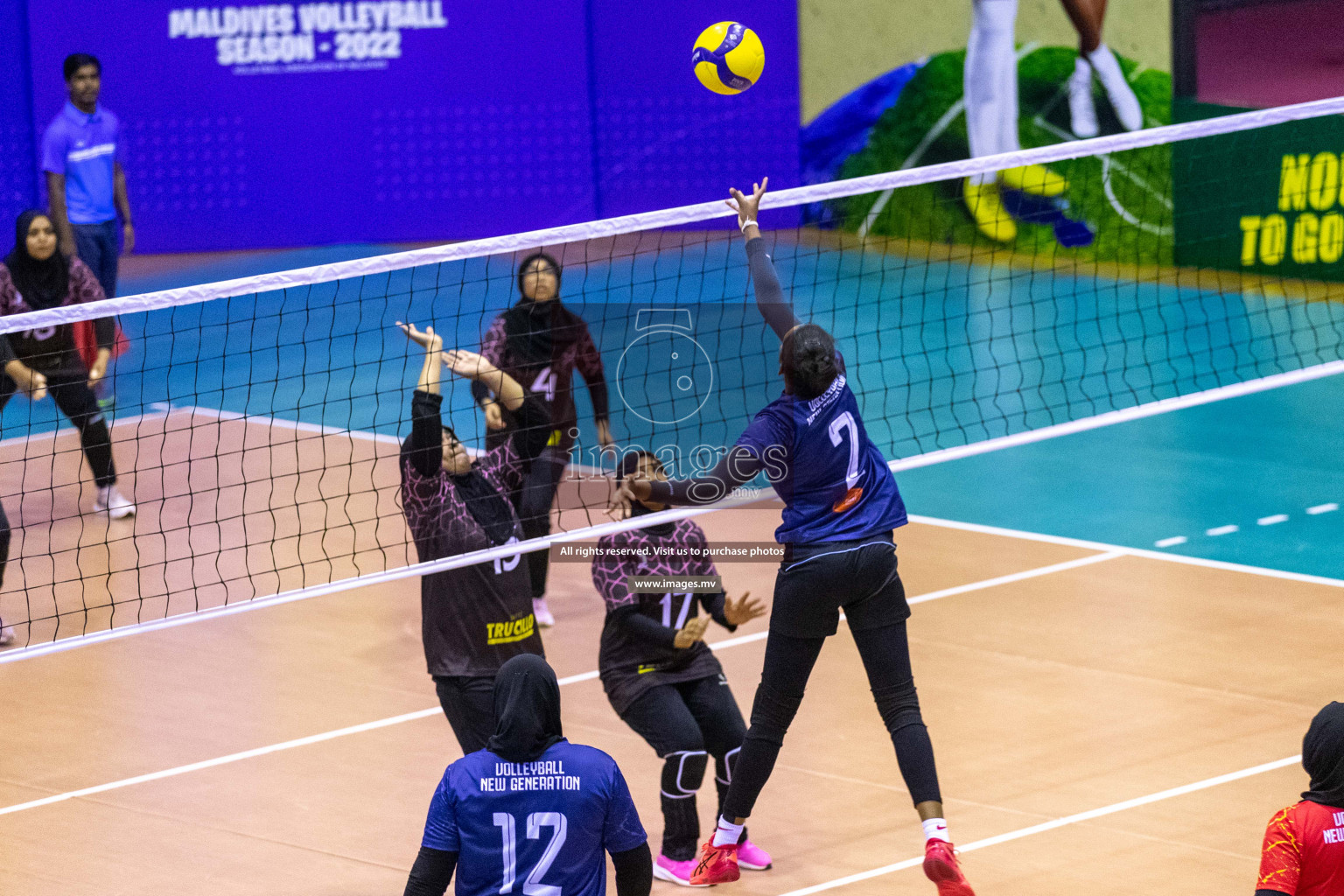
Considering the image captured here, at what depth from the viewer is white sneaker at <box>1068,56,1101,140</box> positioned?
1988cm

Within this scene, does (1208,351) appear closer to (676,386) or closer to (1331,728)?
(676,386)

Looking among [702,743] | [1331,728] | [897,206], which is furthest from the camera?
[897,206]

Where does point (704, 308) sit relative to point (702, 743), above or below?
above

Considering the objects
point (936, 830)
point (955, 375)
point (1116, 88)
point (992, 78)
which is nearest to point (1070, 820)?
point (936, 830)

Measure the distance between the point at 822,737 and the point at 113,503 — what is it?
5.98 metres

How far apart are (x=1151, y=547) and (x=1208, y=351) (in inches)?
212

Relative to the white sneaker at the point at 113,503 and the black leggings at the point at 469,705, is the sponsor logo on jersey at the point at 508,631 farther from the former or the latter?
the white sneaker at the point at 113,503

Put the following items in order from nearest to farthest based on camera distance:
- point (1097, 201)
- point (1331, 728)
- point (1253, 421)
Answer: point (1331, 728), point (1253, 421), point (1097, 201)

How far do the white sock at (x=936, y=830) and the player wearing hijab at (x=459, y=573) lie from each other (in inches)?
68.4

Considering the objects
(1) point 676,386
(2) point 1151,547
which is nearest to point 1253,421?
(2) point 1151,547

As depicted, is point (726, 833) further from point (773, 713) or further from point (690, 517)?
Result: point (690, 517)

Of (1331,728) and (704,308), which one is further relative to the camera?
(704,308)

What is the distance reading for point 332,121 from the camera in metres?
22.3

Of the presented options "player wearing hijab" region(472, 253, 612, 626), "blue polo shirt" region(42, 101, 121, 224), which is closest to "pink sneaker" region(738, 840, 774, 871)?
"player wearing hijab" region(472, 253, 612, 626)
